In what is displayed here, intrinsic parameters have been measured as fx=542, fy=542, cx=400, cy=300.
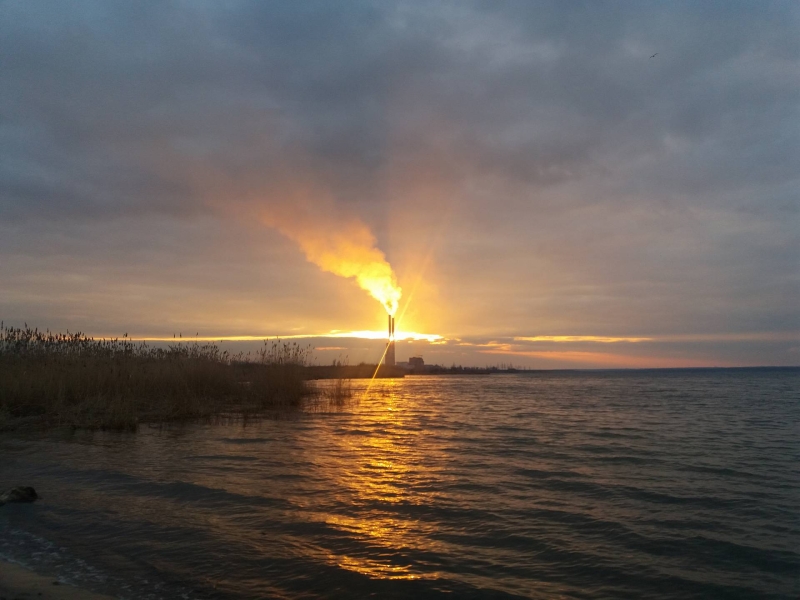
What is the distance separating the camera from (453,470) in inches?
465

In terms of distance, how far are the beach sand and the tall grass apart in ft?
37.2

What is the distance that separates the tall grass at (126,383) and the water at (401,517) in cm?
289

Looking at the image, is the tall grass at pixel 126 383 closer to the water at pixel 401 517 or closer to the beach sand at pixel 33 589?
the water at pixel 401 517

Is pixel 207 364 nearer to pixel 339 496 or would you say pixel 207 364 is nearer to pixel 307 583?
pixel 339 496

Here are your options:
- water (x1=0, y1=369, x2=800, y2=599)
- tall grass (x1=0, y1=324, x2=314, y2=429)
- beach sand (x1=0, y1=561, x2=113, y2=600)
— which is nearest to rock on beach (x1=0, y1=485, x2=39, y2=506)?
water (x1=0, y1=369, x2=800, y2=599)

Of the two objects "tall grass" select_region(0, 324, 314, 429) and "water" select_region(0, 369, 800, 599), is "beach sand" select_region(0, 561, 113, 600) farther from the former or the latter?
"tall grass" select_region(0, 324, 314, 429)

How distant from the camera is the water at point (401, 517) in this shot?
19.4ft

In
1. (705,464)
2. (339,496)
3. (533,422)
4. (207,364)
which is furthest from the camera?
(207,364)

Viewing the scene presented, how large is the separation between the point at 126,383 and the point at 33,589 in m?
16.0

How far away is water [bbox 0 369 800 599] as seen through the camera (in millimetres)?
5926

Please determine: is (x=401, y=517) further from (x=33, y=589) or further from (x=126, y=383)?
(x=126, y=383)

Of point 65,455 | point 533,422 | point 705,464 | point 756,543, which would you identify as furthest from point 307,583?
point 533,422

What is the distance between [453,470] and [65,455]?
855 centimetres

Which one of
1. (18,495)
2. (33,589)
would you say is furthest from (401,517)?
(18,495)
